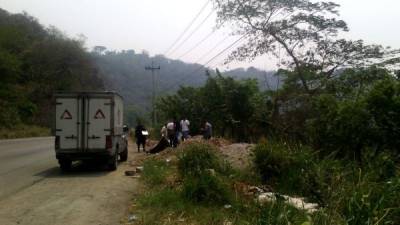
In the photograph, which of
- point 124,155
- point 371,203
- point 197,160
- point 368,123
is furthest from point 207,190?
point 124,155

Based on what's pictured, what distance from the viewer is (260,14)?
3150cm

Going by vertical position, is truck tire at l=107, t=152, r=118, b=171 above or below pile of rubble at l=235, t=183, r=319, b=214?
above

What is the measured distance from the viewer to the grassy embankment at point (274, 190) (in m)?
7.64

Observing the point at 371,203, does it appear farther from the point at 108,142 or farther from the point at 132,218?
the point at 108,142

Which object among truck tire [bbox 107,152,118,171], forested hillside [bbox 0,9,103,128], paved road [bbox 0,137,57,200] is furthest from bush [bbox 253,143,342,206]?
forested hillside [bbox 0,9,103,128]

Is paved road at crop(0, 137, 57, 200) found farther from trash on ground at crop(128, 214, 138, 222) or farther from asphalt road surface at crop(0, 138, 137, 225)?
trash on ground at crop(128, 214, 138, 222)

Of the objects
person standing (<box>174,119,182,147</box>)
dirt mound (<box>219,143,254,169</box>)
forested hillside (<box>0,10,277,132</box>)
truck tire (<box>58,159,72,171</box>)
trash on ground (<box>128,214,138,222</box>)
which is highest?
forested hillside (<box>0,10,277,132</box>)

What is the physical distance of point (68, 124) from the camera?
17.2m

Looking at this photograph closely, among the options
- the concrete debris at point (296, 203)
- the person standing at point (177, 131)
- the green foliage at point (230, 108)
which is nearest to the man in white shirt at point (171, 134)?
the person standing at point (177, 131)

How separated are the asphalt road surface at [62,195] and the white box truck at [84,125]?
0.70 metres

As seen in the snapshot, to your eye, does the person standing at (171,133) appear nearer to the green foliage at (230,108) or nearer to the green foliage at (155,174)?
the green foliage at (155,174)

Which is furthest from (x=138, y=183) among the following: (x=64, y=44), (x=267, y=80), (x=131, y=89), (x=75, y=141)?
(x=131, y=89)

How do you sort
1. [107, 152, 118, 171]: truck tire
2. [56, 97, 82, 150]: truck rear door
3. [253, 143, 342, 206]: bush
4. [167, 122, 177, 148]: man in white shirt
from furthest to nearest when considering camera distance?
[167, 122, 177, 148]: man in white shirt
[107, 152, 118, 171]: truck tire
[56, 97, 82, 150]: truck rear door
[253, 143, 342, 206]: bush

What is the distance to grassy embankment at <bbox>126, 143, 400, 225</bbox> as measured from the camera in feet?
25.1
